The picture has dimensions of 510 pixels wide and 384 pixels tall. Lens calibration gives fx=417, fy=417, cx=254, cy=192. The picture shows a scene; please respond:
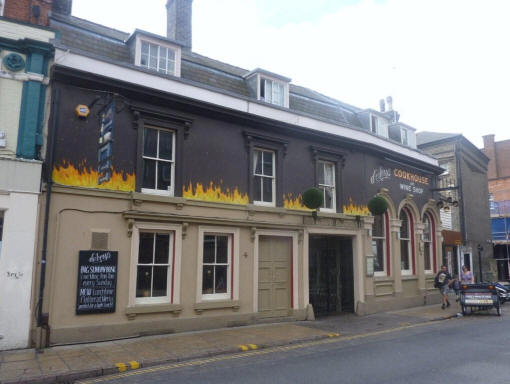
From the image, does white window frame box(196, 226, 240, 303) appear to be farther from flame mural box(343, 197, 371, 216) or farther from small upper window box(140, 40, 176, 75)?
flame mural box(343, 197, 371, 216)

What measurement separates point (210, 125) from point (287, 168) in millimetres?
3075

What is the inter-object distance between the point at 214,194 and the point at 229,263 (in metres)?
2.06

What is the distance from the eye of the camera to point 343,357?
8.42 meters

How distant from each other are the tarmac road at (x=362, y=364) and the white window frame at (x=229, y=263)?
2852 mm

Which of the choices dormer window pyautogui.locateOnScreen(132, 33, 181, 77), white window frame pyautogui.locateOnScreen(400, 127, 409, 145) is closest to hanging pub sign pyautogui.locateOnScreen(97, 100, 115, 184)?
dormer window pyautogui.locateOnScreen(132, 33, 181, 77)

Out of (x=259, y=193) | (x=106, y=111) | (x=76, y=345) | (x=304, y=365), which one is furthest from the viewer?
(x=259, y=193)

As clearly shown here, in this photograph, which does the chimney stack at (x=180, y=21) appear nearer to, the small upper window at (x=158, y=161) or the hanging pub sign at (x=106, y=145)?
the small upper window at (x=158, y=161)

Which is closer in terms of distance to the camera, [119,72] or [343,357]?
[343,357]

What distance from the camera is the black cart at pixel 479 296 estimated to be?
14.7 metres

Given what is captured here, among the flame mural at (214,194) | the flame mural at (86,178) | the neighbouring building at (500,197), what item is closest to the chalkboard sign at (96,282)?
the flame mural at (86,178)

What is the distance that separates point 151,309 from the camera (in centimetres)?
1042

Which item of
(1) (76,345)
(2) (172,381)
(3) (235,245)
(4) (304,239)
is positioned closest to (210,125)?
(3) (235,245)

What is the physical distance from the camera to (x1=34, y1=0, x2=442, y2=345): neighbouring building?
9805 mm

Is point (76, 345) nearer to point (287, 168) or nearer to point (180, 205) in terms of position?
point (180, 205)
